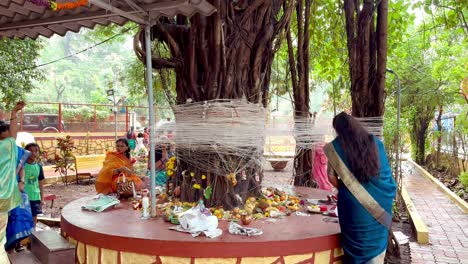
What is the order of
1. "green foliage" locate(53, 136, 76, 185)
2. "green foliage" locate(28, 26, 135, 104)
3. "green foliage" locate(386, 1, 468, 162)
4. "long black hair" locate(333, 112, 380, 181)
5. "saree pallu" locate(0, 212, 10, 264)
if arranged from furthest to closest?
"green foliage" locate(28, 26, 135, 104) → "green foliage" locate(386, 1, 468, 162) → "green foliage" locate(53, 136, 76, 185) → "saree pallu" locate(0, 212, 10, 264) → "long black hair" locate(333, 112, 380, 181)

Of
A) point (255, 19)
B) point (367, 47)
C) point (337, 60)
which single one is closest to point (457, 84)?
point (337, 60)

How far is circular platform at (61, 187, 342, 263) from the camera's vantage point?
302 cm

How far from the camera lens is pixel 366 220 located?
124 inches

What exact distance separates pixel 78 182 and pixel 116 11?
33.6 feet

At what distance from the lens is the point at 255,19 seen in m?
4.26

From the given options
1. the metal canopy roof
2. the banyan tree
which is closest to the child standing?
the metal canopy roof

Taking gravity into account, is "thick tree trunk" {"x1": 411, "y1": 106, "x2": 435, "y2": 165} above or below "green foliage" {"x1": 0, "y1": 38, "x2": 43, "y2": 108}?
below

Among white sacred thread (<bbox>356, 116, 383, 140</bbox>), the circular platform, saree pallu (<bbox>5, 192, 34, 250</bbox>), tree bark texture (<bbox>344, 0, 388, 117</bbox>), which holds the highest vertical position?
tree bark texture (<bbox>344, 0, 388, 117</bbox>)

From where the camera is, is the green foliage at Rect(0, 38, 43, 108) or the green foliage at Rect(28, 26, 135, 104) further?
the green foliage at Rect(28, 26, 135, 104)

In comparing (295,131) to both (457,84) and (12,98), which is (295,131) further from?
(457,84)

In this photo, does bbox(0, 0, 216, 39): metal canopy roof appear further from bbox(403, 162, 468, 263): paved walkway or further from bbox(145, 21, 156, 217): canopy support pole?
bbox(403, 162, 468, 263): paved walkway

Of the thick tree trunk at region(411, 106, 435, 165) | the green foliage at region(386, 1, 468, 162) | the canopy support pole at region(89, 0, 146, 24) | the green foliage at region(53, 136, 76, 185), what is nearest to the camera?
the canopy support pole at region(89, 0, 146, 24)

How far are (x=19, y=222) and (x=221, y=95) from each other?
288 cm

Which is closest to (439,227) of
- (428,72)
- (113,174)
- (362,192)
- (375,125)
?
(375,125)
